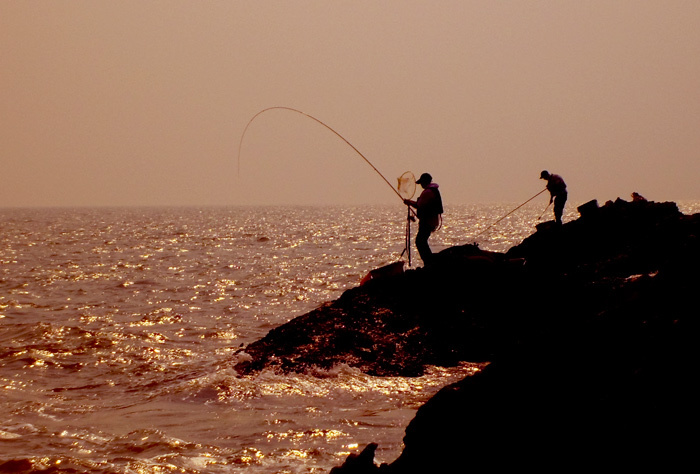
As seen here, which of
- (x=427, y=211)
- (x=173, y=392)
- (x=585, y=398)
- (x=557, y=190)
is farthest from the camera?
(x=557, y=190)

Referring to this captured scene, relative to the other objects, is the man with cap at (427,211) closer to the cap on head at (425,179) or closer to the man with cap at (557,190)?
the cap on head at (425,179)

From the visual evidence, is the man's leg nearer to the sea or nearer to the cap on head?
the cap on head

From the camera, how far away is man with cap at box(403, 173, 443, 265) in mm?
10250

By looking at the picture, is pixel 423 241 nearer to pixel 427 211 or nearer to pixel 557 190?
pixel 427 211

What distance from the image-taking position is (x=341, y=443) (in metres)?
6.37

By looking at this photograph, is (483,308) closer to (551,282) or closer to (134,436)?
(551,282)

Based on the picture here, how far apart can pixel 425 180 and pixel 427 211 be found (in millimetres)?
480

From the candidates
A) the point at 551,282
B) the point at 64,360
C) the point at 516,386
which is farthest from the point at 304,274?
the point at 516,386

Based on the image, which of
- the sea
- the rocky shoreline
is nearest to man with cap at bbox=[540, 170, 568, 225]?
the sea

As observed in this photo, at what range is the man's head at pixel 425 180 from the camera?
10352mm

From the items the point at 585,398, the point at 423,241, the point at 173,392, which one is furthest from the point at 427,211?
the point at 585,398

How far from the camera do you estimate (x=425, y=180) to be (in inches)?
408

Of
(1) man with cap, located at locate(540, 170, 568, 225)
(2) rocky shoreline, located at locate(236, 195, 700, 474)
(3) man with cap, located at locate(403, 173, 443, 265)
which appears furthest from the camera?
(1) man with cap, located at locate(540, 170, 568, 225)

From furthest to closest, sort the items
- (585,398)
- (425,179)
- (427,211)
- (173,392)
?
(425,179), (427,211), (173,392), (585,398)
